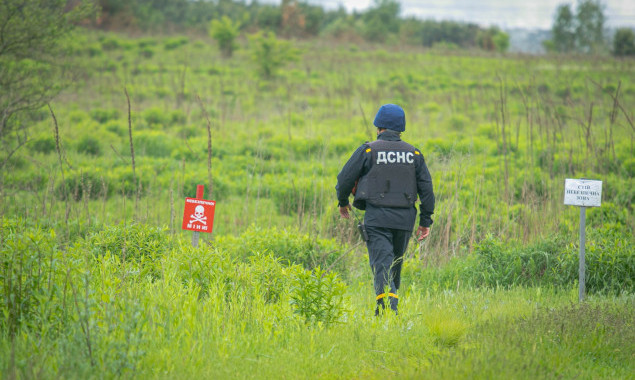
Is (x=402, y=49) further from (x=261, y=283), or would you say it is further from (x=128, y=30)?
(x=261, y=283)

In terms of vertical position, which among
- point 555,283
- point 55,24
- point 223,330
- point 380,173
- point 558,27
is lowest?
point 555,283

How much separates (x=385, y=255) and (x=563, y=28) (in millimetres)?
68834

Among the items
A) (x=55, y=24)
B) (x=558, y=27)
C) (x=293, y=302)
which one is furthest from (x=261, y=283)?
(x=558, y=27)

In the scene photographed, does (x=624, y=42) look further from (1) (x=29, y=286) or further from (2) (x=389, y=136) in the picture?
(1) (x=29, y=286)

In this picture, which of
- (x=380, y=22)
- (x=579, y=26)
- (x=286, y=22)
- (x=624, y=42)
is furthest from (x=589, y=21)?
(x=286, y=22)

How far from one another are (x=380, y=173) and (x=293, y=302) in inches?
58.2

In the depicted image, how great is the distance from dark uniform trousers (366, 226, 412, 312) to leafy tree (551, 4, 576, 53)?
65668 millimetres

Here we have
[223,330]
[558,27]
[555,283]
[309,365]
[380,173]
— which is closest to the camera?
[309,365]

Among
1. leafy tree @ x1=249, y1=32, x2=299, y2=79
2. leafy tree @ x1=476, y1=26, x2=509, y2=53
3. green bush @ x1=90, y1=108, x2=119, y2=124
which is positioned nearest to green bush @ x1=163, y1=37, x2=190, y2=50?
leafy tree @ x1=249, y1=32, x2=299, y2=79

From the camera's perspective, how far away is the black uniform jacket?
5332mm

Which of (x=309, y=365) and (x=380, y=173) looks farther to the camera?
(x=380, y=173)

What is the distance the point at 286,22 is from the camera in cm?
4850

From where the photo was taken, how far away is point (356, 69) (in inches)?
1163

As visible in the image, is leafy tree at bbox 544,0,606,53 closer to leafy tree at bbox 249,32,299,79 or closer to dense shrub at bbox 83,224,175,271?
leafy tree at bbox 249,32,299,79
